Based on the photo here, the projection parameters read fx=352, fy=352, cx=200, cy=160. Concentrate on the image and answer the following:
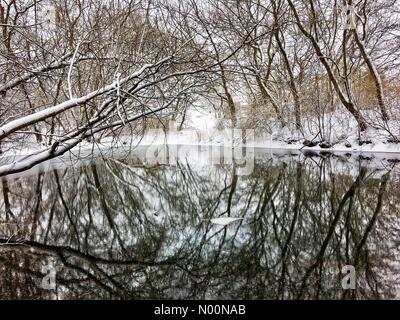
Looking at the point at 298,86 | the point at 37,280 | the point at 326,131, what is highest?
the point at 298,86

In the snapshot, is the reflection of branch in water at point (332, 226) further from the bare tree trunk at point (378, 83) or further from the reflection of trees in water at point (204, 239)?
the bare tree trunk at point (378, 83)

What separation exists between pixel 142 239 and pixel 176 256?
34.1 inches

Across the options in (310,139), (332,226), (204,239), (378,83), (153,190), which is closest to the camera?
(204,239)

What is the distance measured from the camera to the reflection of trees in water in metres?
3.49

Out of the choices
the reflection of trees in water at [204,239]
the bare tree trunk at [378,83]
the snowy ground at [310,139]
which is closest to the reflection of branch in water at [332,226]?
the reflection of trees in water at [204,239]

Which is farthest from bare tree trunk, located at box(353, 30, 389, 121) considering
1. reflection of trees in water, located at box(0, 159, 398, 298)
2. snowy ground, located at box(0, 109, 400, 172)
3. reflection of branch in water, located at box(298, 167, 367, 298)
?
reflection of trees in water, located at box(0, 159, 398, 298)

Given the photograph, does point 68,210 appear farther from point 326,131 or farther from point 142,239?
point 326,131

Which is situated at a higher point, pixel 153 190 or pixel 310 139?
pixel 310 139

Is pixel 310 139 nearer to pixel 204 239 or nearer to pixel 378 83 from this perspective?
pixel 378 83

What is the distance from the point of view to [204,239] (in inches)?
189

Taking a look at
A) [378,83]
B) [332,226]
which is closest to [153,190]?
[332,226]

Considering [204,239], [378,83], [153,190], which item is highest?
[378,83]

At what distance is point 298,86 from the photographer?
19.4 metres
